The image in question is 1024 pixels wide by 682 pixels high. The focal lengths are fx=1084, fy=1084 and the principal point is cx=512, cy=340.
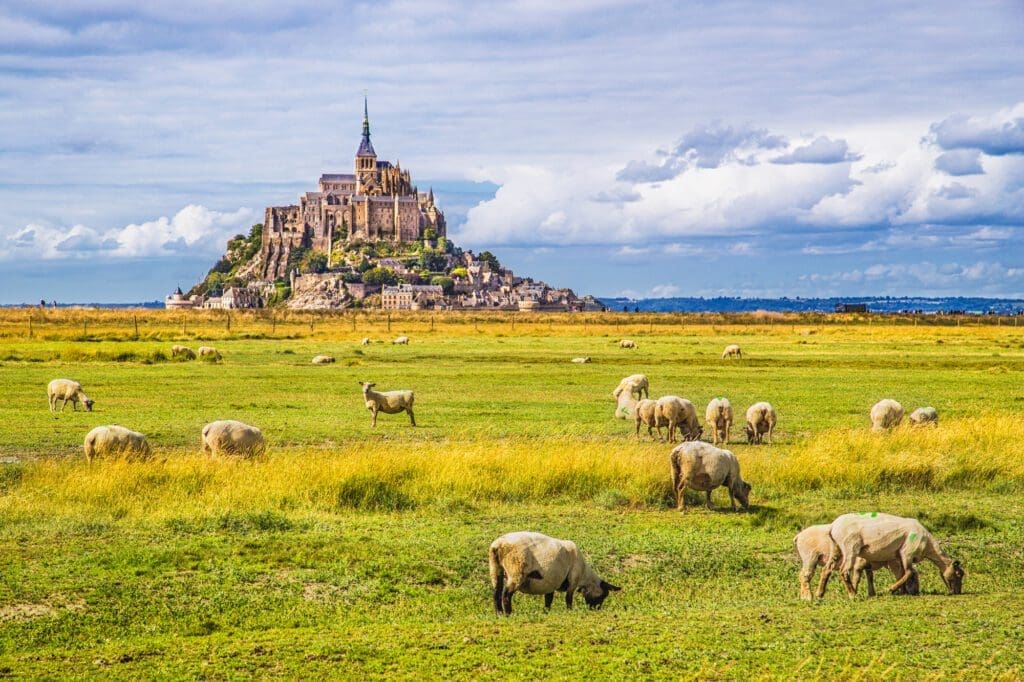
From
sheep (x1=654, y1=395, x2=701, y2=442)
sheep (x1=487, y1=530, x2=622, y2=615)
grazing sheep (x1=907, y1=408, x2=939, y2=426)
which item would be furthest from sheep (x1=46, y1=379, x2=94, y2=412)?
sheep (x1=487, y1=530, x2=622, y2=615)

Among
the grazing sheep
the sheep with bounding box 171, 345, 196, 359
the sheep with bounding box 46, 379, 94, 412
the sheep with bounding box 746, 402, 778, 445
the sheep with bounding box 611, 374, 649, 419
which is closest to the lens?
the sheep with bounding box 746, 402, 778, 445

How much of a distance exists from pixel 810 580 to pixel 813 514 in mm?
4195

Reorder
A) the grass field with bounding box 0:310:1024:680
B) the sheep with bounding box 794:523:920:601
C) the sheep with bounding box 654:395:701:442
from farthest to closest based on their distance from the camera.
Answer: the sheep with bounding box 654:395:701:442
the sheep with bounding box 794:523:920:601
the grass field with bounding box 0:310:1024:680

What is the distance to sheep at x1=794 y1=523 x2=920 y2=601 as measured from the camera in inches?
474

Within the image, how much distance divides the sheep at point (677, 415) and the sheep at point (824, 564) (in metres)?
11.0

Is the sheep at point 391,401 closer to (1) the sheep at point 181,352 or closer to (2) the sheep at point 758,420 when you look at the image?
(2) the sheep at point 758,420

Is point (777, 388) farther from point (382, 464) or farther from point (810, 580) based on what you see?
point (810, 580)

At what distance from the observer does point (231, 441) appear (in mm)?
19391

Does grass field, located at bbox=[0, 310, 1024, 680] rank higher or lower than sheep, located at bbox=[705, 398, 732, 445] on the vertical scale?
lower

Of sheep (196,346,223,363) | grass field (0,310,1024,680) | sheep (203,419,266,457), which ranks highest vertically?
sheep (196,346,223,363)

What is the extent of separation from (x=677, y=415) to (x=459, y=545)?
10.5 meters

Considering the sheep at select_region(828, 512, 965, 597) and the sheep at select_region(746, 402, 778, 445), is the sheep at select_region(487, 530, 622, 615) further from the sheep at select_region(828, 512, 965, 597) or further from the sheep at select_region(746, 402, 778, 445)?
the sheep at select_region(746, 402, 778, 445)

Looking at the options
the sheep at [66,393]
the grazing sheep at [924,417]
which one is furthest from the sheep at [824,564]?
the sheep at [66,393]

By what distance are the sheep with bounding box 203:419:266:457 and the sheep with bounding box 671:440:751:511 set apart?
24.7 feet
